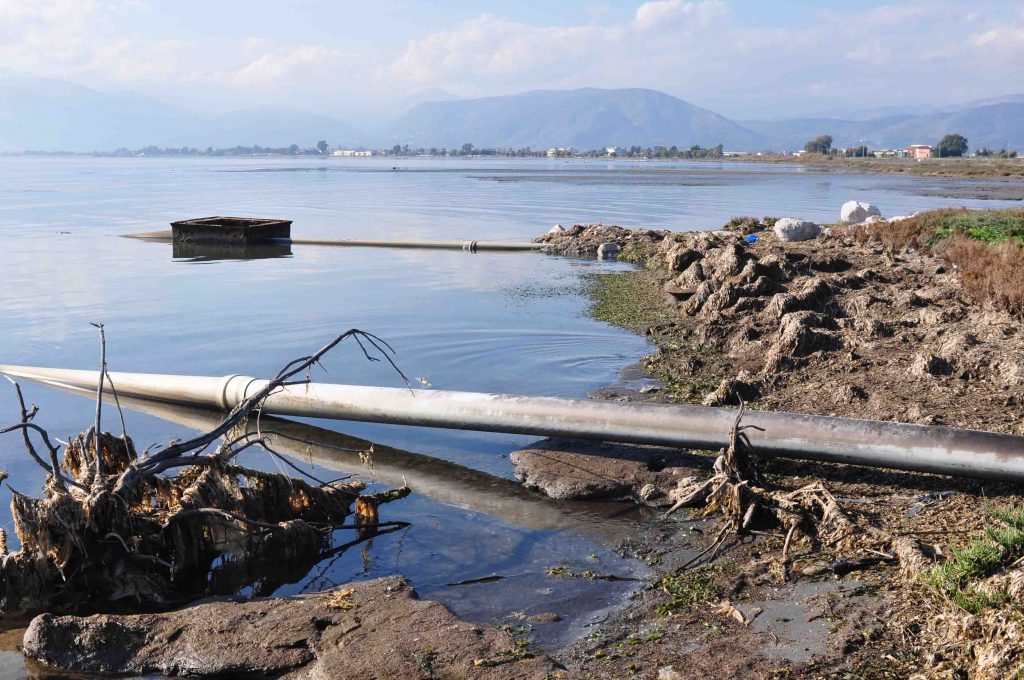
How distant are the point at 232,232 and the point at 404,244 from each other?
5.40 metres

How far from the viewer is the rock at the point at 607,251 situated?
25.8 meters

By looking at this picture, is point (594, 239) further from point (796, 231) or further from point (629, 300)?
point (629, 300)

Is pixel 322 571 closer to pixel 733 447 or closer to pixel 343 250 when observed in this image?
pixel 733 447

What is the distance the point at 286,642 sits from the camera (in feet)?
17.8

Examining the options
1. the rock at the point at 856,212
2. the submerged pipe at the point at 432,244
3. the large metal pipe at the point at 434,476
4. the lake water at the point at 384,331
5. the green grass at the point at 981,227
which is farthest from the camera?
the rock at the point at 856,212

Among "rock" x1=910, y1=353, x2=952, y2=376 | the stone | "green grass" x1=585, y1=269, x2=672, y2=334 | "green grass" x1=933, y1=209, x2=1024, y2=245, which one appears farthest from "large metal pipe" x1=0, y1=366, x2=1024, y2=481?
"green grass" x1=933, y1=209, x2=1024, y2=245

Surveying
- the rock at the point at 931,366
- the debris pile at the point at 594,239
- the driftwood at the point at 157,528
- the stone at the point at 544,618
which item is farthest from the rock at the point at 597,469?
the debris pile at the point at 594,239

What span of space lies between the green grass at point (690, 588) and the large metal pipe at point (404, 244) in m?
21.2

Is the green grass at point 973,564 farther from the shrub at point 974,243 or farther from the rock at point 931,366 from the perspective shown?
the shrub at point 974,243

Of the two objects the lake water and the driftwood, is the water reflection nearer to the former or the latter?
the lake water

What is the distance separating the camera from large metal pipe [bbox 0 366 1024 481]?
6.95m

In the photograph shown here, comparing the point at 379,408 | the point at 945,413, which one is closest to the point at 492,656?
the point at 379,408

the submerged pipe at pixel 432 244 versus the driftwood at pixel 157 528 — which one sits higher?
the submerged pipe at pixel 432 244

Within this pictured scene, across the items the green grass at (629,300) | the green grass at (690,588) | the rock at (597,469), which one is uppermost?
the green grass at (629,300)
